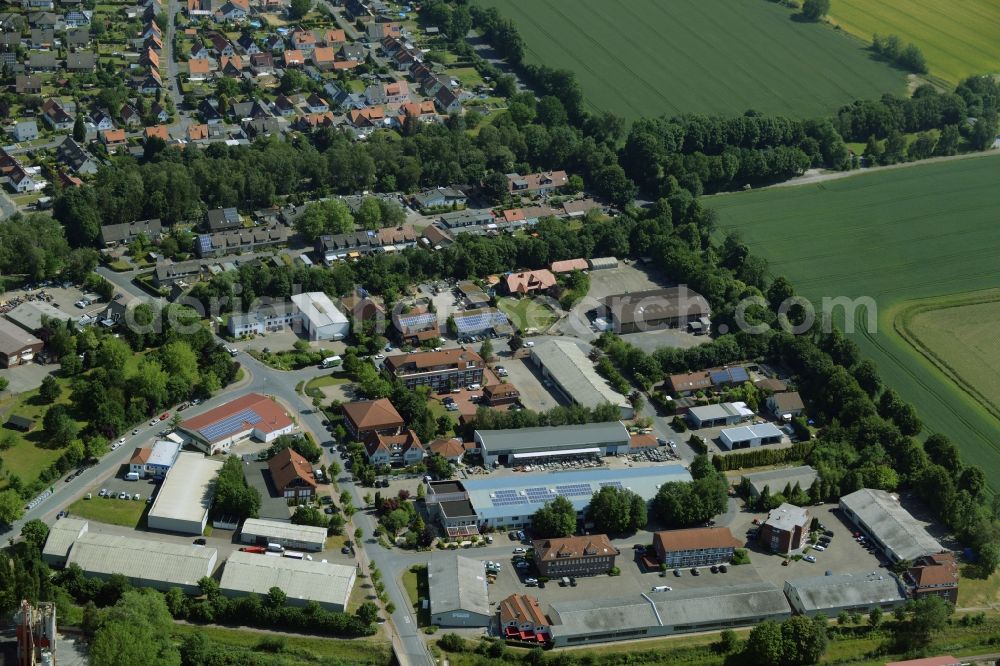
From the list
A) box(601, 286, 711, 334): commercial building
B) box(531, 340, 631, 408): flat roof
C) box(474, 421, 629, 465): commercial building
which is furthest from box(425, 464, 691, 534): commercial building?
box(601, 286, 711, 334): commercial building

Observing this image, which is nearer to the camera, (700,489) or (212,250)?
(700,489)

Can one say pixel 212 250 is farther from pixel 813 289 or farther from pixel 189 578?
pixel 813 289

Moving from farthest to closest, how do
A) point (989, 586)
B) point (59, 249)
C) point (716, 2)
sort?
point (716, 2)
point (59, 249)
point (989, 586)

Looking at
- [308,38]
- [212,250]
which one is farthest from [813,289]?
[308,38]

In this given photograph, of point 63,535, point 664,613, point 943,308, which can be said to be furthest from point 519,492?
point 943,308

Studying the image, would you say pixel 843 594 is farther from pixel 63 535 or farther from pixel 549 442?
pixel 63 535

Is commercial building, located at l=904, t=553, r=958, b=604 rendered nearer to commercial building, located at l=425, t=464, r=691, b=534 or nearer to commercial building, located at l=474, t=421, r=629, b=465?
commercial building, located at l=425, t=464, r=691, b=534
